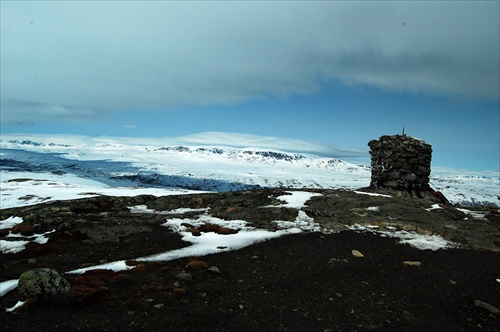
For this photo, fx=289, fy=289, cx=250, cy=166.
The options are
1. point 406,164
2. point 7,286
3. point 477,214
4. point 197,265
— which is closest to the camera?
point 7,286

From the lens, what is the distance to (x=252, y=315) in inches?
324

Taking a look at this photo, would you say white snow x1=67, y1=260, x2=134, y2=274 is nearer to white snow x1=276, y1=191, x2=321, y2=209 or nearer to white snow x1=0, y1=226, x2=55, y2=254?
white snow x1=0, y1=226, x2=55, y2=254

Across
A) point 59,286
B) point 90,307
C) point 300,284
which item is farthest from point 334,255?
point 59,286

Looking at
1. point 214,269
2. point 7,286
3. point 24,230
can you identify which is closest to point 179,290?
point 214,269

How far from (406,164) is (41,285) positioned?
108 feet

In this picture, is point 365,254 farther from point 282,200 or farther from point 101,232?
point 101,232

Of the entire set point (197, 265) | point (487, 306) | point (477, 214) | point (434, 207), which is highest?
point (434, 207)

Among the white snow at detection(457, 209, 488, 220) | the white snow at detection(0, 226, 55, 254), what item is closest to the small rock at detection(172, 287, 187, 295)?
the white snow at detection(0, 226, 55, 254)

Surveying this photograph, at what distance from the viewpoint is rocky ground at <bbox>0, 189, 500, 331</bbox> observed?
26.2 ft

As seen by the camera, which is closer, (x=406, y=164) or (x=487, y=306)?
(x=487, y=306)

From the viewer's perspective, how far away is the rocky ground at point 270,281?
26.2 ft

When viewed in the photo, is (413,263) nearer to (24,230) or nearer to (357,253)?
(357,253)

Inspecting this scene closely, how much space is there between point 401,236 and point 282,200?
10.0 meters

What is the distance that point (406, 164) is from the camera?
1241 inches
